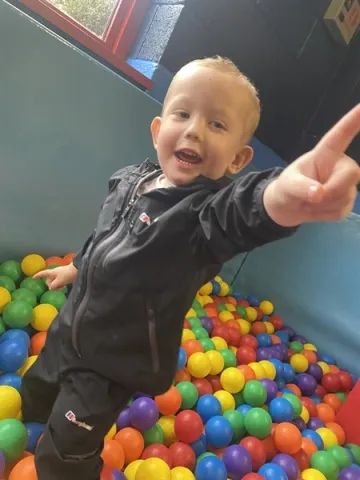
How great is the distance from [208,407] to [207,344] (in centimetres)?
30

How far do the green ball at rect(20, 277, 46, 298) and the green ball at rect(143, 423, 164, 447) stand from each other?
581 mm

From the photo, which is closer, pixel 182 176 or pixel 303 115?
pixel 182 176

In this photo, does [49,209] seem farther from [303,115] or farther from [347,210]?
[303,115]

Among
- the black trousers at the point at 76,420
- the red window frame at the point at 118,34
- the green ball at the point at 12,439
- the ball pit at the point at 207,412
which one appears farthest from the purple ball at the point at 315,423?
the red window frame at the point at 118,34

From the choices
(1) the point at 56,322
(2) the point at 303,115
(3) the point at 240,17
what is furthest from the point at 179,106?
(2) the point at 303,115

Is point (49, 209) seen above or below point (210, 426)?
above

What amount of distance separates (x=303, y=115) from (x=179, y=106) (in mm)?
2121

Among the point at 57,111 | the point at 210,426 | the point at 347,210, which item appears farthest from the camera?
the point at 57,111

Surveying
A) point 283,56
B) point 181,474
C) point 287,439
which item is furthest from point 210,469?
point 283,56

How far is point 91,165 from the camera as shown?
148 centimetres

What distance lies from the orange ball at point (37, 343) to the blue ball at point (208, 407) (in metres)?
0.49

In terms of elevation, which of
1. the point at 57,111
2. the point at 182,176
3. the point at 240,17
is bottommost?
the point at 57,111

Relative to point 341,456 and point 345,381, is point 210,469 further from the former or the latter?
point 345,381

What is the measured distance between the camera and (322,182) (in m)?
0.43
